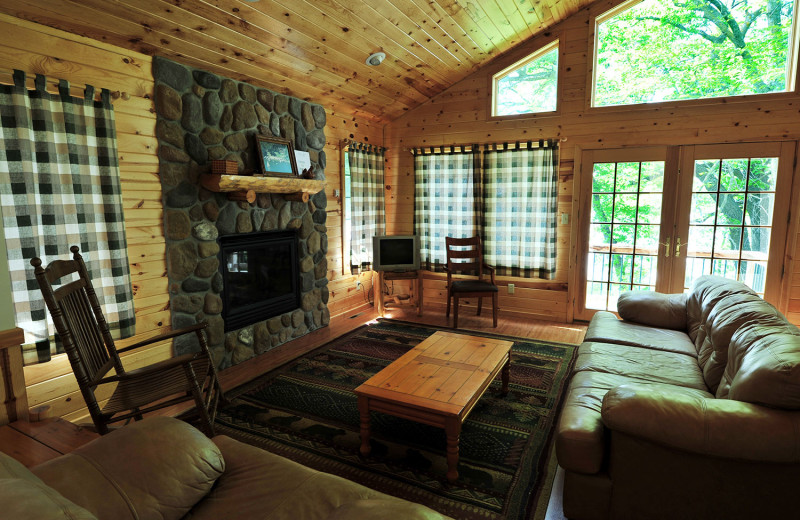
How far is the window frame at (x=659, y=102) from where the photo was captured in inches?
149

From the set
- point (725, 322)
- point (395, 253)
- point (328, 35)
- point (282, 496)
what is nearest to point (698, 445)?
point (725, 322)

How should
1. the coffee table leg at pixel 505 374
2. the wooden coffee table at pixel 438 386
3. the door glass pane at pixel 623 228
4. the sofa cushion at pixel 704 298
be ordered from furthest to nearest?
1. the door glass pane at pixel 623 228
2. the coffee table leg at pixel 505 374
3. the sofa cushion at pixel 704 298
4. the wooden coffee table at pixel 438 386

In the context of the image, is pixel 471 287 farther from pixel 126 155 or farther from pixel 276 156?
pixel 126 155

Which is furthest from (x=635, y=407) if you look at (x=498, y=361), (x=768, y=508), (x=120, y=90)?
(x=120, y=90)

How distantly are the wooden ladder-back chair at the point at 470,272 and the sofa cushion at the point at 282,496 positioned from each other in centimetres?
326

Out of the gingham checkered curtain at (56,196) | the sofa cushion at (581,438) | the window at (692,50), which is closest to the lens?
the sofa cushion at (581,438)

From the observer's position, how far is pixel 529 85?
480cm

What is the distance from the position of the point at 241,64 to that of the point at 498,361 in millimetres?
2815

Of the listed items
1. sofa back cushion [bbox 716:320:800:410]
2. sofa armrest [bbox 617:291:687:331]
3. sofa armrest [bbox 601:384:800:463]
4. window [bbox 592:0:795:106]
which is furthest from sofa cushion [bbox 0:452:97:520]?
window [bbox 592:0:795:106]

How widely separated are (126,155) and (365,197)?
9.00ft

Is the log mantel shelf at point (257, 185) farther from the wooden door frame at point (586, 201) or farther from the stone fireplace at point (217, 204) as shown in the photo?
the wooden door frame at point (586, 201)

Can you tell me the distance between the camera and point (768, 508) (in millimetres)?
1557

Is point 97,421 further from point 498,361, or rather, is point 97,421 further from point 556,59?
point 556,59

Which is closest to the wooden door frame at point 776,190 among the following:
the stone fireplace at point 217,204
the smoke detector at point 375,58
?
the smoke detector at point 375,58
